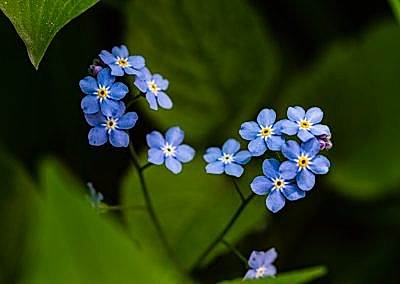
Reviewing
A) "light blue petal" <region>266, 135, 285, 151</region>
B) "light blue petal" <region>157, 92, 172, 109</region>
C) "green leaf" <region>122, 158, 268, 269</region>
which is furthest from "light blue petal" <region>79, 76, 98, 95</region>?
"green leaf" <region>122, 158, 268, 269</region>

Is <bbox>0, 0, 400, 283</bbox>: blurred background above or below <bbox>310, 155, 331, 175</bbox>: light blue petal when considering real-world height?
below

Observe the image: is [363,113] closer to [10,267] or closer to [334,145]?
[334,145]

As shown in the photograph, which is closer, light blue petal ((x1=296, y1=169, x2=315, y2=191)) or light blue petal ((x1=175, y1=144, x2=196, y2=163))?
light blue petal ((x1=296, y1=169, x2=315, y2=191))

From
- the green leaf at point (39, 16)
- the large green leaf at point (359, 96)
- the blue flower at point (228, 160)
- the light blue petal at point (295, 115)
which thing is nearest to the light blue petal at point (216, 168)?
the blue flower at point (228, 160)

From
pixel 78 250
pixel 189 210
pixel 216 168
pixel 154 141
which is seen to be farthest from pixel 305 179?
pixel 189 210

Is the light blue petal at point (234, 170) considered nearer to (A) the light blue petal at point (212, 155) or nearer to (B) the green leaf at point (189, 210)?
(A) the light blue petal at point (212, 155)

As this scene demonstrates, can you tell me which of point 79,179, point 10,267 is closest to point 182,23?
point 79,179

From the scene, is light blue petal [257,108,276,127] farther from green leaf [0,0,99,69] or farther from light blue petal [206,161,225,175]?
green leaf [0,0,99,69]
